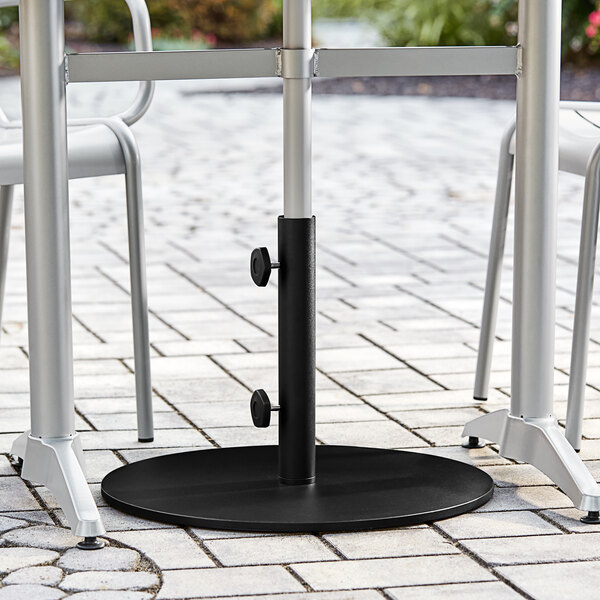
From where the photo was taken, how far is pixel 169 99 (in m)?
12.1

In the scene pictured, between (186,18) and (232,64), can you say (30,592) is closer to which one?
(232,64)

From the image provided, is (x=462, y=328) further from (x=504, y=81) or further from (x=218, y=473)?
(x=504, y=81)

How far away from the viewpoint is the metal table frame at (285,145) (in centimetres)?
224

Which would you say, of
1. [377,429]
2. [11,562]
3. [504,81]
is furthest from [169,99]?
[11,562]

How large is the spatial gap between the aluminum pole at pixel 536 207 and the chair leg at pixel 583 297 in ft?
0.53

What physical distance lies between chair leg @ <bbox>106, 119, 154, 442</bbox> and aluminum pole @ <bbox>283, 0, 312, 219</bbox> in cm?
51

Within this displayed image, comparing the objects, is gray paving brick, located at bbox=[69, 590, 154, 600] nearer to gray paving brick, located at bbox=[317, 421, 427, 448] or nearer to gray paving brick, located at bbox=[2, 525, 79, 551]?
gray paving brick, located at bbox=[2, 525, 79, 551]

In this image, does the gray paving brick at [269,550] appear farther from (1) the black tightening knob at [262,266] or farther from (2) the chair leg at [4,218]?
(2) the chair leg at [4,218]

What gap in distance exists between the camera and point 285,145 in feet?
7.48

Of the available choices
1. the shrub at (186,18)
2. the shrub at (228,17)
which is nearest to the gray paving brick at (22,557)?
the shrub at (186,18)

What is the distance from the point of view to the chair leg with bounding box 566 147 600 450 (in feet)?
8.59

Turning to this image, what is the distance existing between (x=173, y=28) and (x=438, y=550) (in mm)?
15441

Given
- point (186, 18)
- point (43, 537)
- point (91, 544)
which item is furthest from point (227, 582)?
point (186, 18)

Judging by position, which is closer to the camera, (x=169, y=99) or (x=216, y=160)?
(x=216, y=160)
